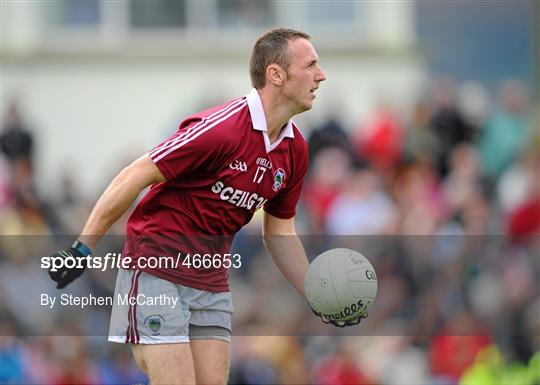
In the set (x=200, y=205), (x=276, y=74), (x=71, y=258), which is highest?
(x=276, y=74)

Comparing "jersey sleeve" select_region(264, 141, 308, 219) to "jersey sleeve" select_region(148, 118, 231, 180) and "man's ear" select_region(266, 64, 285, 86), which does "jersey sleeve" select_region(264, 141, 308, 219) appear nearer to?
"man's ear" select_region(266, 64, 285, 86)

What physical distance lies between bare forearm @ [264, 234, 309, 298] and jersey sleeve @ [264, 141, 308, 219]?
5.4 inches

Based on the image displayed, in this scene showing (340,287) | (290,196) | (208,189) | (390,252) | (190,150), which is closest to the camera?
(190,150)

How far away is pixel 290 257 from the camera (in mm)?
7211

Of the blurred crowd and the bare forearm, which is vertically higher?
the bare forearm

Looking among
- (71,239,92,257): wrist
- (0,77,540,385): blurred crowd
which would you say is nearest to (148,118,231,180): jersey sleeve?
(71,239,92,257): wrist

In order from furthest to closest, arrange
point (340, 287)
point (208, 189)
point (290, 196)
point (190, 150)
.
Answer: point (290, 196)
point (340, 287)
point (208, 189)
point (190, 150)

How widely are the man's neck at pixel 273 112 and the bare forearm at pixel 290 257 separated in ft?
2.29

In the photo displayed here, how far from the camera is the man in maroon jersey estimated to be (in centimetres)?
646

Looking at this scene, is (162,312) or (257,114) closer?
(162,312)

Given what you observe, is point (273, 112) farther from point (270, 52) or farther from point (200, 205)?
point (200, 205)

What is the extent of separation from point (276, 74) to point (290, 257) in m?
1.06

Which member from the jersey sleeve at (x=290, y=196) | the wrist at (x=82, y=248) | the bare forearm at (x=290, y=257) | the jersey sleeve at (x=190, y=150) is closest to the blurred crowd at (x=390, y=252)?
the bare forearm at (x=290, y=257)

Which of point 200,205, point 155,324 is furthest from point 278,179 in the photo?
point 155,324
